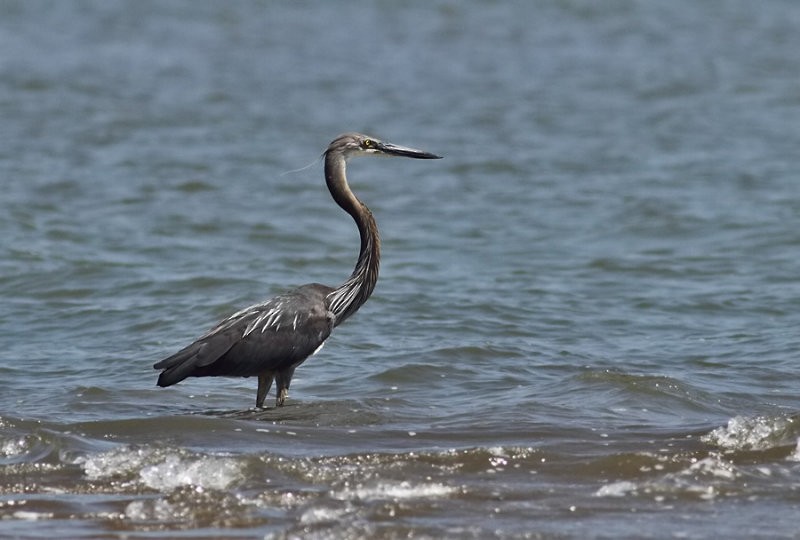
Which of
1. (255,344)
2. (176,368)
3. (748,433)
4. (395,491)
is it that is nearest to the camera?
(395,491)

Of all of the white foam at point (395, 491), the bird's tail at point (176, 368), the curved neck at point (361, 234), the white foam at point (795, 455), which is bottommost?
the white foam at point (395, 491)

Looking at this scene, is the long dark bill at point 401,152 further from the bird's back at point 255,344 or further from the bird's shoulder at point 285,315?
the bird's back at point 255,344

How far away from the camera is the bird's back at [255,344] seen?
8.66 meters

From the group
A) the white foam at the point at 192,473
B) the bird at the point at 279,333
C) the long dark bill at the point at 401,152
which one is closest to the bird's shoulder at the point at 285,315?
the bird at the point at 279,333

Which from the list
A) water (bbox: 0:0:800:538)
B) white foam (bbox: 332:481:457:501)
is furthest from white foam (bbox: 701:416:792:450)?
white foam (bbox: 332:481:457:501)

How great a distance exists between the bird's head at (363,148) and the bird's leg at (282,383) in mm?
1605

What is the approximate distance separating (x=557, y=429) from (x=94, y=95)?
1541cm

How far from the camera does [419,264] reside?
13.8 metres

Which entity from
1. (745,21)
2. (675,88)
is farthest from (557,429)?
(745,21)

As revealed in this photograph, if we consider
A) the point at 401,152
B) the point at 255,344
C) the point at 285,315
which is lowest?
→ the point at 255,344

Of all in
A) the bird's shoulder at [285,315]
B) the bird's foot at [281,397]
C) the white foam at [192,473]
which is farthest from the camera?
the bird's foot at [281,397]

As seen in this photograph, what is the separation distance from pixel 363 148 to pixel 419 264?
13.5ft

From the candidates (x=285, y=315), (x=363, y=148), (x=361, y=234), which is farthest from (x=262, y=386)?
(x=363, y=148)

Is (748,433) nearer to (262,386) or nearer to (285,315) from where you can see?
(285,315)
